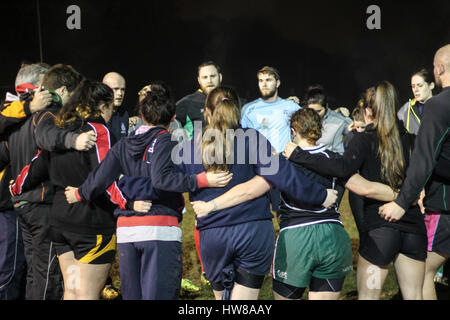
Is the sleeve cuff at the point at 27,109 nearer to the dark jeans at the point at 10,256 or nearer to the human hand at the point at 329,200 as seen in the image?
the dark jeans at the point at 10,256

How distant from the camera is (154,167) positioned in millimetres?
2434

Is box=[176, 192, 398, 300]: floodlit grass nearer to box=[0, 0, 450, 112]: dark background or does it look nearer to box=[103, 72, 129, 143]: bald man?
box=[103, 72, 129, 143]: bald man

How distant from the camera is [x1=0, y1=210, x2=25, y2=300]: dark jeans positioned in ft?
10.4

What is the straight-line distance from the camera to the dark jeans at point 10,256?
3.16 metres

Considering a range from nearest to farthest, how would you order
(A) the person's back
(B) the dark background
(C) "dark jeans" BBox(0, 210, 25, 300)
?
(A) the person's back
(C) "dark jeans" BBox(0, 210, 25, 300)
(B) the dark background

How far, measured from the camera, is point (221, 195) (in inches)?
95.4

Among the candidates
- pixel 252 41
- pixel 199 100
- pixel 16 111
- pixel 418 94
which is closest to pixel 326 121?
pixel 418 94

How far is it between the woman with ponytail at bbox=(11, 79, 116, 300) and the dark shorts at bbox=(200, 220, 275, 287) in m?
0.66

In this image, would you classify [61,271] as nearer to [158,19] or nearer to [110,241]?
[110,241]

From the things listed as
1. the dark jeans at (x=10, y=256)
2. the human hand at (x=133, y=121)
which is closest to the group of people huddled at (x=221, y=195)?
the dark jeans at (x=10, y=256)

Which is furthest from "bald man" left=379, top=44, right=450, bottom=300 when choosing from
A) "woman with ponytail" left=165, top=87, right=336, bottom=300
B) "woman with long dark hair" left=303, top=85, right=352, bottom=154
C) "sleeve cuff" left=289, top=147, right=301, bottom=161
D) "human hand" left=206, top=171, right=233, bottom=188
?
"woman with long dark hair" left=303, top=85, right=352, bottom=154

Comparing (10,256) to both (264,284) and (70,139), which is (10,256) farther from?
(264,284)

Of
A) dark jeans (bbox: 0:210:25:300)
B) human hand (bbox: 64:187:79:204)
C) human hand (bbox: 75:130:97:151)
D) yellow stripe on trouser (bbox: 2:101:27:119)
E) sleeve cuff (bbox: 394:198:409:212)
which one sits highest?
yellow stripe on trouser (bbox: 2:101:27:119)

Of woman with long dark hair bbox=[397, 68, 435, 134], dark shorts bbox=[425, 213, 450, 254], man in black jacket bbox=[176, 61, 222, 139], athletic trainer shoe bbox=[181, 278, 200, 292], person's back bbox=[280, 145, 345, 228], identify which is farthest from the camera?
man in black jacket bbox=[176, 61, 222, 139]
